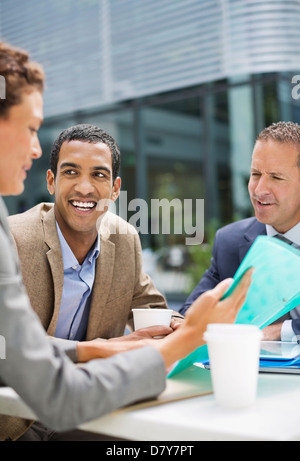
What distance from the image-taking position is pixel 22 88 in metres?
1.24

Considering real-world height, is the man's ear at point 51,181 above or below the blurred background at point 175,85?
below

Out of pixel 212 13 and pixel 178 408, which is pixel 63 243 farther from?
pixel 212 13

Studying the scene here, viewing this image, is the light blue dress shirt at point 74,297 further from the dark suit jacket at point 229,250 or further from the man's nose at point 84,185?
the dark suit jacket at point 229,250

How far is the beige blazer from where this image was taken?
1.90 meters

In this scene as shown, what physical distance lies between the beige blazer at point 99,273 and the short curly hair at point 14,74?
0.79 m

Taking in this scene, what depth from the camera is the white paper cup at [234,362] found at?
3.42 feet

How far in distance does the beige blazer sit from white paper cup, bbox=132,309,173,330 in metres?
0.37

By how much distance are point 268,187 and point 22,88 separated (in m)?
1.33

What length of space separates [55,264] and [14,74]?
2.80 ft

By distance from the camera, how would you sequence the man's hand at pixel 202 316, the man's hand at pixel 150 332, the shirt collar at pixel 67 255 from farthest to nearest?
the shirt collar at pixel 67 255, the man's hand at pixel 150 332, the man's hand at pixel 202 316

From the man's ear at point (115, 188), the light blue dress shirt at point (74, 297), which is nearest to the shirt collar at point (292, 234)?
the man's ear at point (115, 188)

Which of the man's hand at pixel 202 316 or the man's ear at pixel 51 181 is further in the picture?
the man's ear at pixel 51 181

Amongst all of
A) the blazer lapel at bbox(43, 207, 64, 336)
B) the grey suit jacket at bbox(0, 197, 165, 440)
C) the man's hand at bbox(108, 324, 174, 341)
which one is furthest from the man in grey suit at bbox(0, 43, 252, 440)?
the blazer lapel at bbox(43, 207, 64, 336)
